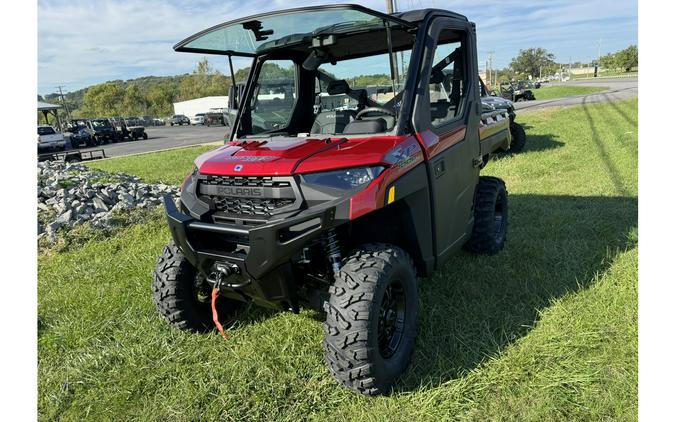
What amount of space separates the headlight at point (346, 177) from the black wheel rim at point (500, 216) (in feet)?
8.70

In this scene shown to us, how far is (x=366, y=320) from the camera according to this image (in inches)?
105

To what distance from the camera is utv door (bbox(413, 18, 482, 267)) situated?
326cm

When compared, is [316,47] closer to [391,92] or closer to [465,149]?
[391,92]

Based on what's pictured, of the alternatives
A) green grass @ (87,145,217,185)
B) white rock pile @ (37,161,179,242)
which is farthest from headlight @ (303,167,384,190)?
green grass @ (87,145,217,185)

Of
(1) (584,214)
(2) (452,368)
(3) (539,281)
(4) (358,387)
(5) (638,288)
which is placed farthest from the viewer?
(1) (584,214)

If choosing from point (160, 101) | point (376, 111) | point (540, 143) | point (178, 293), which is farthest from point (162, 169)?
point (160, 101)

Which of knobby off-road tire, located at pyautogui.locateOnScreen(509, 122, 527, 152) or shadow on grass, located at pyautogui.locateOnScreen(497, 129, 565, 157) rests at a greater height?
knobby off-road tire, located at pyautogui.locateOnScreen(509, 122, 527, 152)

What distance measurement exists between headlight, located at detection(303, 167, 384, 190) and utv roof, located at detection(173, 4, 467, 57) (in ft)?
2.85

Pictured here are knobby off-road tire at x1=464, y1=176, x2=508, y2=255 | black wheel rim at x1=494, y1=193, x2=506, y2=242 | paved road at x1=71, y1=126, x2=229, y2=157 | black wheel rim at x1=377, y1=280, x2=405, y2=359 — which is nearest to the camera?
black wheel rim at x1=377, y1=280, x2=405, y2=359

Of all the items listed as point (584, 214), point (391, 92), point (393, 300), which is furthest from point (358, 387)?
point (584, 214)

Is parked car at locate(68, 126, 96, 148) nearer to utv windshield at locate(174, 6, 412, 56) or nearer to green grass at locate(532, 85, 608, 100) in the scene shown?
utv windshield at locate(174, 6, 412, 56)

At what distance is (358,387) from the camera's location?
2787 mm

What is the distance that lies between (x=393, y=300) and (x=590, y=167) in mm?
7355

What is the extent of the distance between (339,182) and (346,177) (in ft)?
0.18
